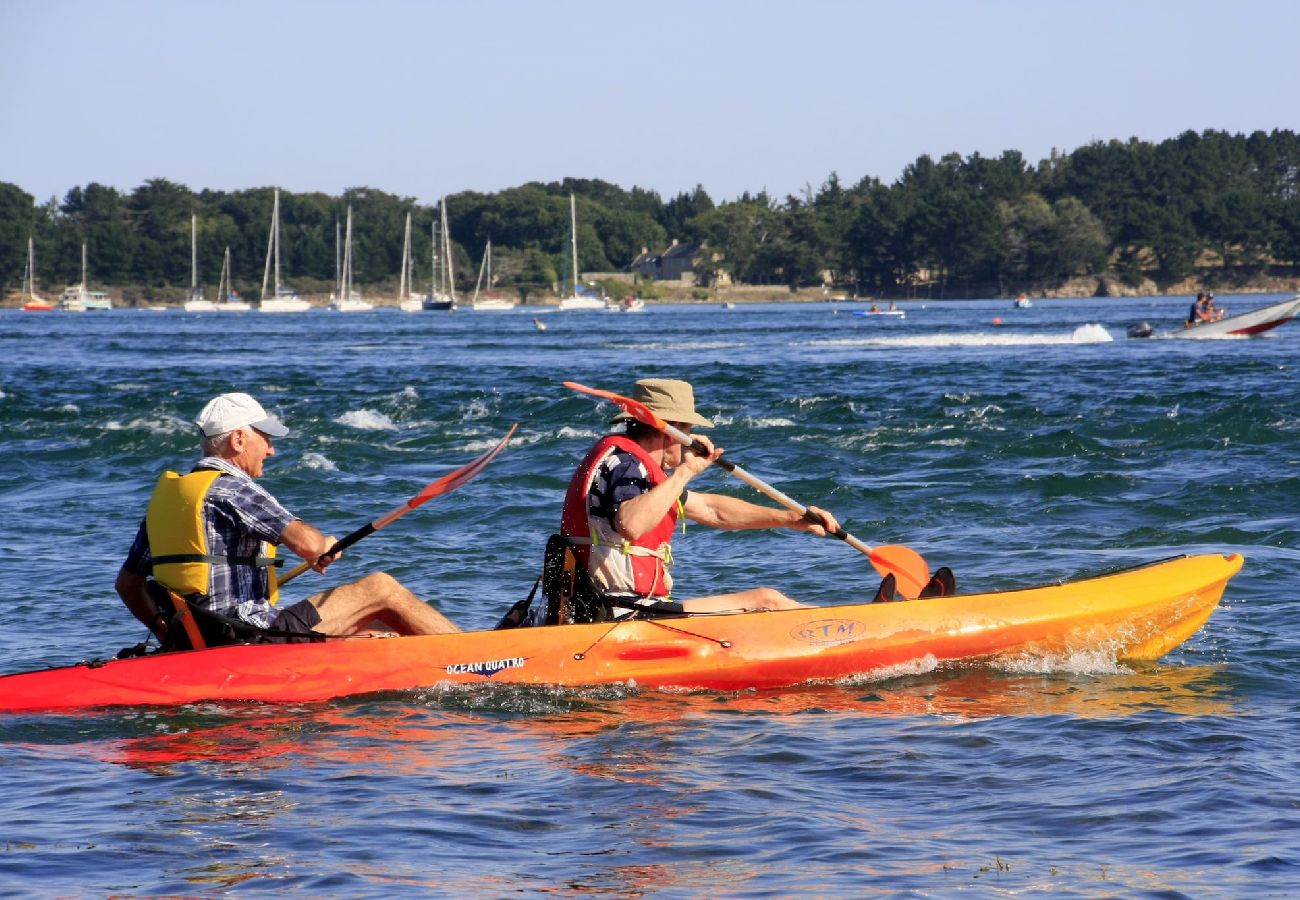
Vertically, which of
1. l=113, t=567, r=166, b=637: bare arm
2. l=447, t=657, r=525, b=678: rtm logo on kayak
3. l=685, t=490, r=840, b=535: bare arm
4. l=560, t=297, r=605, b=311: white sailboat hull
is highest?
l=560, t=297, r=605, b=311: white sailboat hull

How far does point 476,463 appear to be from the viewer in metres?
7.44

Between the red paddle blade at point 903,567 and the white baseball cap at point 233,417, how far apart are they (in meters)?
3.28

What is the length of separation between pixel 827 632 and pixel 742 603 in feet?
1.46

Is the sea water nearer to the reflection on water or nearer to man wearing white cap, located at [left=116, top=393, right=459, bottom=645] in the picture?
the reflection on water

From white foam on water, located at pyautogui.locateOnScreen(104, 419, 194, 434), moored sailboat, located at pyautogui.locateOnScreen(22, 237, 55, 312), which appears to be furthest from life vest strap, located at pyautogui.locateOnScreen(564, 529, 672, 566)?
moored sailboat, located at pyautogui.locateOnScreen(22, 237, 55, 312)

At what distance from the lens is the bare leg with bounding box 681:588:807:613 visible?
7160mm

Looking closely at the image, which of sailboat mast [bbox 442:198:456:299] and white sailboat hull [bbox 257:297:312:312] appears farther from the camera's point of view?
white sailboat hull [bbox 257:297:312:312]

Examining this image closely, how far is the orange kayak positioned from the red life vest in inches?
7.9

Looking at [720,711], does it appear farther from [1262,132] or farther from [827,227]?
[1262,132]

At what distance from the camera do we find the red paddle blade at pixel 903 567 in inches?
316

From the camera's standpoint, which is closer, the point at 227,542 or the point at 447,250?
the point at 227,542

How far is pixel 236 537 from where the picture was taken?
20.6ft

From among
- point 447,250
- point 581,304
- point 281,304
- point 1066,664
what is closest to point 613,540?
point 1066,664

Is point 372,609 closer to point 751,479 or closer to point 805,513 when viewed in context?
point 751,479
